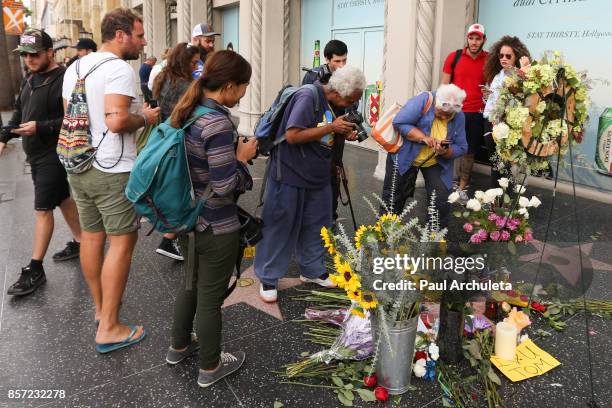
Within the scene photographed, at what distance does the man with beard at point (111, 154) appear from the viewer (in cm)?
266

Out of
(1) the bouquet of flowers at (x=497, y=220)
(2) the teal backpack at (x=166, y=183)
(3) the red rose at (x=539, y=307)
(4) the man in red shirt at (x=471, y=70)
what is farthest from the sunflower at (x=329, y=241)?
(4) the man in red shirt at (x=471, y=70)

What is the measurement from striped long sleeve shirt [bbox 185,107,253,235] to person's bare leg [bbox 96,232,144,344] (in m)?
0.74

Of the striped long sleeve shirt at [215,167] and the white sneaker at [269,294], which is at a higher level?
the striped long sleeve shirt at [215,167]

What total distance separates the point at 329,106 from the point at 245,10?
25.2 ft

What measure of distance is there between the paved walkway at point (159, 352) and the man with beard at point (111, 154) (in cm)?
24

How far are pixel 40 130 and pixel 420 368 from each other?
288 cm

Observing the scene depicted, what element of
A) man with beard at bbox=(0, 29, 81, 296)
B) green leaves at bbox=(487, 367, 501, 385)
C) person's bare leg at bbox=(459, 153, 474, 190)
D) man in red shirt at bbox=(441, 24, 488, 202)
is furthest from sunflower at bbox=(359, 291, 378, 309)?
person's bare leg at bbox=(459, 153, 474, 190)

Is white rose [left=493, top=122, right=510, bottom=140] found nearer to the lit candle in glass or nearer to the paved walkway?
the paved walkway

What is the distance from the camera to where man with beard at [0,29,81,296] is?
11.1ft

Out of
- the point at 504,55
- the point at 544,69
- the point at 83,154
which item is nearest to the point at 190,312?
the point at 83,154

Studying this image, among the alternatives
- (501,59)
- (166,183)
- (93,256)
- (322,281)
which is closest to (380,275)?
(166,183)

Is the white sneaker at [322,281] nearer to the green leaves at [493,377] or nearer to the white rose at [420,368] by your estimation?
the white rose at [420,368]

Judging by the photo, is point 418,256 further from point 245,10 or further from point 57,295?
point 245,10

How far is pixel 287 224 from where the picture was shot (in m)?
3.43
